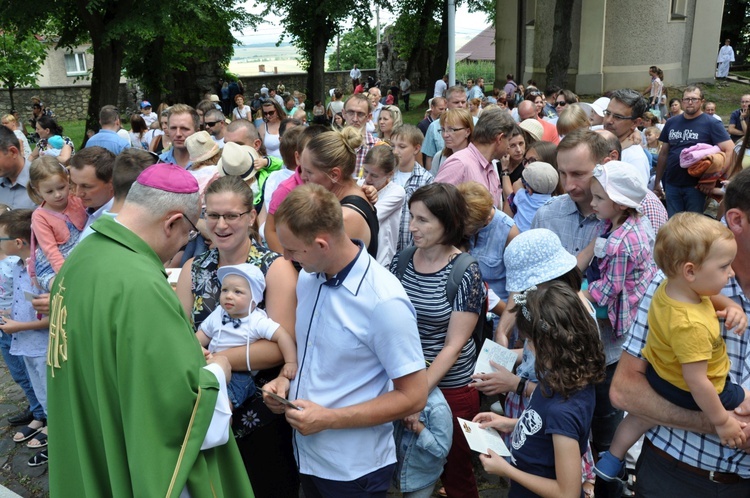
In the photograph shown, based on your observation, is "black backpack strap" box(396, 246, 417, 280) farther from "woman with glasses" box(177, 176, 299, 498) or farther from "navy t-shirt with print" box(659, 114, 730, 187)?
"navy t-shirt with print" box(659, 114, 730, 187)

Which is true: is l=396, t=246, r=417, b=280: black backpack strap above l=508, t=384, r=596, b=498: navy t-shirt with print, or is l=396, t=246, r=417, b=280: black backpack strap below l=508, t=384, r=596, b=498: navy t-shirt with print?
above

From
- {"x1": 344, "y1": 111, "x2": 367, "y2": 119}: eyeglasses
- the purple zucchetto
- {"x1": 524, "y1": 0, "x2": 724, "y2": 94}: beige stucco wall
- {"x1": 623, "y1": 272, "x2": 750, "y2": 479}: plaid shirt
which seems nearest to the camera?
{"x1": 623, "y1": 272, "x2": 750, "y2": 479}: plaid shirt

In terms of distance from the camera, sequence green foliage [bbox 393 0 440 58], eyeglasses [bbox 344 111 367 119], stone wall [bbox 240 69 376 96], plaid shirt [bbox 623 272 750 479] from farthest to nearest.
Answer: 1. stone wall [bbox 240 69 376 96]
2. green foliage [bbox 393 0 440 58]
3. eyeglasses [bbox 344 111 367 119]
4. plaid shirt [bbox 623 272 750 479]

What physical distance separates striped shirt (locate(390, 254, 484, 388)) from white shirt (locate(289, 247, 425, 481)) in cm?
80

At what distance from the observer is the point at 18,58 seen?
2173 cm

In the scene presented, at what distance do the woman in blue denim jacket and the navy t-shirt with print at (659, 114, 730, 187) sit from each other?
571 centimetres

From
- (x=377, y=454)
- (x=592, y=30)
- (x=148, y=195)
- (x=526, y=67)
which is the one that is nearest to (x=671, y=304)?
(x=377, y=454)

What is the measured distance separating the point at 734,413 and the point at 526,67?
93.7 ft

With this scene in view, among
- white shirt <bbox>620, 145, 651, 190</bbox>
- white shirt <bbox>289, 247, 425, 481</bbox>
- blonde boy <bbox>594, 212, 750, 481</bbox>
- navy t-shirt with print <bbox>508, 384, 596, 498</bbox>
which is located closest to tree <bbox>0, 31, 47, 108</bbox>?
white shirt <bbox>620, 145, 651, 190</bbox>

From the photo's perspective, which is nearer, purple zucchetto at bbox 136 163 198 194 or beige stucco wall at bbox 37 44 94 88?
purple zucchetto at bbox 136 163 198 194

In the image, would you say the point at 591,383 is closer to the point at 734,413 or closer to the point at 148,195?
the point at 734,413

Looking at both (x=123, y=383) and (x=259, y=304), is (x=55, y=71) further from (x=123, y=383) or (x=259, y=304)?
(x=123, y=383)

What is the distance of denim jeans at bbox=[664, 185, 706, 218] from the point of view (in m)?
7.29

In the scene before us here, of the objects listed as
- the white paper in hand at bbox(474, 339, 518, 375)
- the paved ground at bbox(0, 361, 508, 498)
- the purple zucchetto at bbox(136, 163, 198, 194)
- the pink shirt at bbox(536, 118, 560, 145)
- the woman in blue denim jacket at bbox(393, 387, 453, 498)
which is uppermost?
the purple zucchetto at bbox(136, 163, 198, 194)
